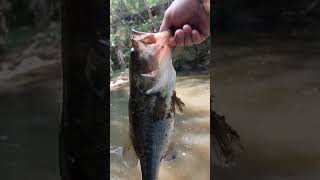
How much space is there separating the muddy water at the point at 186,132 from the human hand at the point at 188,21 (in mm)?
105

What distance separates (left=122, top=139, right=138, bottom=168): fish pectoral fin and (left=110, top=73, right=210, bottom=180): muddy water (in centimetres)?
1

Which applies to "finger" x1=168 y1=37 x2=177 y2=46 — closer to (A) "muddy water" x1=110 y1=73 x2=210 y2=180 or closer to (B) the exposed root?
(A) "muddy water" x1=110 y1=73 x2=210 y2=180

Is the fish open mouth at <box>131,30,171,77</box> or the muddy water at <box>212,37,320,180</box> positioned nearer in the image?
the muddy water at <box>212,37,320,180</box>

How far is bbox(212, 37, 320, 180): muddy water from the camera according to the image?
3.47ft

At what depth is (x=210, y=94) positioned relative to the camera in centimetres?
111

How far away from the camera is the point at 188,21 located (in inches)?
48.7

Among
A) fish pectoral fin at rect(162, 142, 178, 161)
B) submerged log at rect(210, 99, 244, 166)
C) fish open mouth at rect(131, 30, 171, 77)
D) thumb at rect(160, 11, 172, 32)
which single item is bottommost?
fish pectoral fin at rect(162, 142, 178, 161)

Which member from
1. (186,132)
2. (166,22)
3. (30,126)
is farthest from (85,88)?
(186,132)

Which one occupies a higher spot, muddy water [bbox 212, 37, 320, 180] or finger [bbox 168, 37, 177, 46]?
finger [bbox 168, 37, 177, 46]

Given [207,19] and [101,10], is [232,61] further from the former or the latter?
[101,10]

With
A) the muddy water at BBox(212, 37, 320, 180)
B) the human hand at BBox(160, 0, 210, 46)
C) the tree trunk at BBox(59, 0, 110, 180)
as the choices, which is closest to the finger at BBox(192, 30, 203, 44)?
the human hand at BBox(160, 0, 210, 46)

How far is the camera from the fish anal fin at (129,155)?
124 centimetres

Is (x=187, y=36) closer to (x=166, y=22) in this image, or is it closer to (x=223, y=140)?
(x=166, y=22)

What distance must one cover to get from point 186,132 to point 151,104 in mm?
225
